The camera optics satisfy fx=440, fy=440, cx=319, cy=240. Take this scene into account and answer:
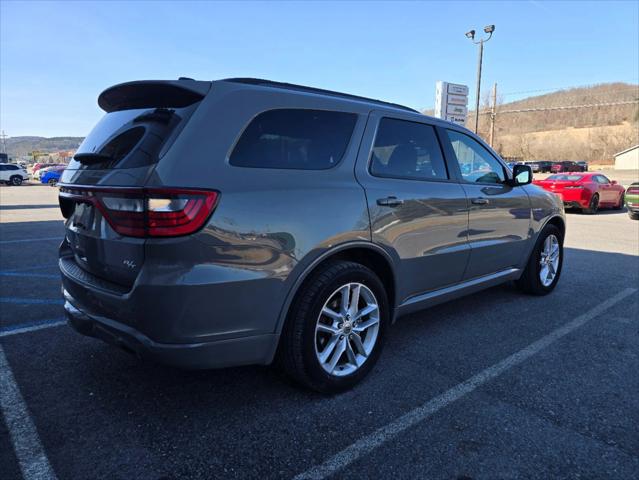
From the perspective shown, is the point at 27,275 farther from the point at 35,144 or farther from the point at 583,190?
the point at 35,144

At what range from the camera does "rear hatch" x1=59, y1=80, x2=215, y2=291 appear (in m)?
2.15

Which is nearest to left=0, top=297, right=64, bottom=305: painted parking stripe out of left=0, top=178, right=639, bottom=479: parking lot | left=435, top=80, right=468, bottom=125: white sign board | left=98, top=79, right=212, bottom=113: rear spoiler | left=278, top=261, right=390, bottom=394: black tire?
left=0, top=178, right=639, bottom=479: parking lot

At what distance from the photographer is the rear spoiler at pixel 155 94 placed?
2359 mm

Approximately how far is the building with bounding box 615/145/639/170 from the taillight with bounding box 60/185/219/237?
266 ft

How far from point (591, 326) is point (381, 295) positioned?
7.93 ft

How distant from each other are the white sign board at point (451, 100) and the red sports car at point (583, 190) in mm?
5285

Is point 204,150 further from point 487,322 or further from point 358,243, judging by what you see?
point 487,322

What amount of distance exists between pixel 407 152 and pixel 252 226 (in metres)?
1.61

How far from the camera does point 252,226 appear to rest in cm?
226

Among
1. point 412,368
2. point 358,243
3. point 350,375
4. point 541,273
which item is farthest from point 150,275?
point 541,273

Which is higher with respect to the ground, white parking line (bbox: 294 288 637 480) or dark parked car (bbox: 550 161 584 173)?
dark parked car (bbox: 550 161 584 173)

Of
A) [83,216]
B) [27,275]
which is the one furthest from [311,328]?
[27,275]

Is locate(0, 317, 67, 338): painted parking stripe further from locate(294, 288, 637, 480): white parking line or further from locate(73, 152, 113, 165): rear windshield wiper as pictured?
locate(294, 288, 637, 480): white parking line

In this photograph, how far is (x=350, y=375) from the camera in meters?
2.85
